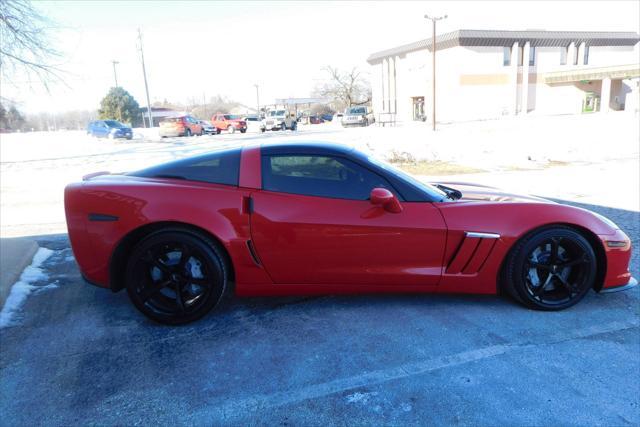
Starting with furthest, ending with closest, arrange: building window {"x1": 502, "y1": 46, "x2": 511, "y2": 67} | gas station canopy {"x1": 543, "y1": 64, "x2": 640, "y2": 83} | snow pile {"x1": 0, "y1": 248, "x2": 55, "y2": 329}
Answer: building window {"x1": 502, "y1": 46, "x2": 511, "y2": 67}, gas station canopy {"x1": 543, "y1": 64, "x2": 640, "y2": 83}, snow pile {"x1": 0, "y1": 248, "x2": 55, "y2": 329}

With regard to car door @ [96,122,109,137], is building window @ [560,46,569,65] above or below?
above

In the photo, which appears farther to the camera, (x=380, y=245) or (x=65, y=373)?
(x=380, y=245)

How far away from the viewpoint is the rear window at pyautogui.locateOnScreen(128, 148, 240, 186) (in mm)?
3342

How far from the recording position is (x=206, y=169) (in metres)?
3.40

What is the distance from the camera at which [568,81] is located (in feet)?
148

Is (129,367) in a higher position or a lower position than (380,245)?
lower

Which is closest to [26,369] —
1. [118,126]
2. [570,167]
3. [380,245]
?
[380,245]

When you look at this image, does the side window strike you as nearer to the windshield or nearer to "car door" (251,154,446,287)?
"car door" (251,154,446,287)

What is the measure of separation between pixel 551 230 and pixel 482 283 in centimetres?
64

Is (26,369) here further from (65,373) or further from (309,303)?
(309,303)

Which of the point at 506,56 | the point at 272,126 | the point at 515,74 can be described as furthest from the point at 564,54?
the point at 272,126

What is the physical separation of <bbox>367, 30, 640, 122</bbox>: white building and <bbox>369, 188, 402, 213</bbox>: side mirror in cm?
4240

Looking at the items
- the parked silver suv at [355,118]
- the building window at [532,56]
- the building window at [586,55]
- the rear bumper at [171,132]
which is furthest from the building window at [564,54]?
the rear bumper at [171,132]

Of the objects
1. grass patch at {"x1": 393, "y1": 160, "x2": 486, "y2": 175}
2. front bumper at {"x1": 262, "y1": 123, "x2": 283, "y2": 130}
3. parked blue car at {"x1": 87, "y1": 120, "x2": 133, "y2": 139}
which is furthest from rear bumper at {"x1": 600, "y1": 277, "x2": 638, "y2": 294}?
front bumper at {"x1": 262, "y1": 123, "x2": 283, "y2": 130}
